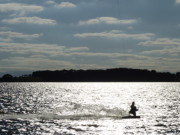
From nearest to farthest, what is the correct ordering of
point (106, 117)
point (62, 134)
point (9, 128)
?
1. point (62, 134)
2. point (9, 128)
3. point (106, 117)

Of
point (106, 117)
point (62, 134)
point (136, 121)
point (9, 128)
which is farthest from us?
point (106, 117)

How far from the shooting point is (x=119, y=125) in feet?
135

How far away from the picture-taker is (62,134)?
34406 millimetres

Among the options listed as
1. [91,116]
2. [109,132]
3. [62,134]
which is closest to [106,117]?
[91,116]

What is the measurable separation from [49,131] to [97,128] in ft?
22.1

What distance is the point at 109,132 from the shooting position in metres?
36.2

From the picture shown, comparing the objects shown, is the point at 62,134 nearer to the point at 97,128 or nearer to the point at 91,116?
the point at 97,128

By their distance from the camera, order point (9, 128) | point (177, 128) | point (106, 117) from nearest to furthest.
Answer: point (9, 128), point (177, 128), point (106, 117)

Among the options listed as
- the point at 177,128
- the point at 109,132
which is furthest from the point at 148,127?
the point at 109,132

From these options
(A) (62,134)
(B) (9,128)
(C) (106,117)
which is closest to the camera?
(A) (62,134)

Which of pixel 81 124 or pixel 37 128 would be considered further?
pixel 81 124

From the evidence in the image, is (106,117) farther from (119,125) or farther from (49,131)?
(49,131)

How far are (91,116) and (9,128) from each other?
16531mm

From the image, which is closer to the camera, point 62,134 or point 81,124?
point 62,134
